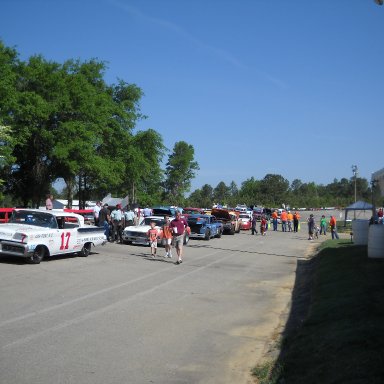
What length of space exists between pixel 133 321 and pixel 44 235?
7.26 m

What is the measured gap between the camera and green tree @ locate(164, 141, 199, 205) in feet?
332

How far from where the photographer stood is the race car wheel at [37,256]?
14099mm

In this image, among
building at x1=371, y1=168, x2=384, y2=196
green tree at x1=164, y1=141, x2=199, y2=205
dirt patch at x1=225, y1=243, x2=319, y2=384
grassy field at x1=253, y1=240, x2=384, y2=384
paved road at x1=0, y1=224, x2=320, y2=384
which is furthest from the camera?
green tree at x1=164, y1=141, x2=199, y2=205

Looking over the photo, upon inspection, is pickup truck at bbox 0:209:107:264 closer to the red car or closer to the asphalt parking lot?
the asphalt parking lot

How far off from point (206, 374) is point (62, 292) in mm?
→ 5238

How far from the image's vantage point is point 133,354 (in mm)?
6332

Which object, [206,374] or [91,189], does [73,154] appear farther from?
[206,374]

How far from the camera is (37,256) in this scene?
14.2 m

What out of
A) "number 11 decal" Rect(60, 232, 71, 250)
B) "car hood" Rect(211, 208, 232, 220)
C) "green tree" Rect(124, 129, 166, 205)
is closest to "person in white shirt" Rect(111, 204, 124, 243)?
"number 11 decal" Rect(60, 232, 71, 250)

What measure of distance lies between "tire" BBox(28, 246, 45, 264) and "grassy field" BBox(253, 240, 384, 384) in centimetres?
762

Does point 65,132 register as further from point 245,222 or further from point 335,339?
point 335,339

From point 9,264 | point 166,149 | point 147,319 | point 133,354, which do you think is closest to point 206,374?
point 133,354

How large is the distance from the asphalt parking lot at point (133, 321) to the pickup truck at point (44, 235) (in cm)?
42

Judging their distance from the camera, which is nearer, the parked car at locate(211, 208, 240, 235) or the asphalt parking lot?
the asphalt parking lot
